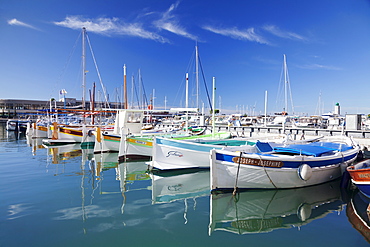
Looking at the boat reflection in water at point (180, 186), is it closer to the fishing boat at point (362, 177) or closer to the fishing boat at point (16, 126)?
the fishing boat at point (362, 177)

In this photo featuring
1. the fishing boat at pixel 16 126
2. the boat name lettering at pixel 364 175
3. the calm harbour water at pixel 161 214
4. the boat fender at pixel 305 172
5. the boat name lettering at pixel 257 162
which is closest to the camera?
the calm harbour water at pixel 161 214

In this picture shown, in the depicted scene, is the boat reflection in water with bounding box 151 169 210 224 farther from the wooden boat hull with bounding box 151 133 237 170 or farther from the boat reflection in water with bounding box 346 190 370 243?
the boat reflection in water with bounding box 346 190 370 243

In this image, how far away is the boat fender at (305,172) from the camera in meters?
8.41

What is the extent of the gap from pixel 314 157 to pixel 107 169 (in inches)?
414

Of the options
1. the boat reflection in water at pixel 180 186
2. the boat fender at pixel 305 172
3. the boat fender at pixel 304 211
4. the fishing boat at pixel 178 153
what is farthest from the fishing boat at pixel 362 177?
the fishing boat at pixel 178 153

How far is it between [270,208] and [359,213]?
8.51 feet

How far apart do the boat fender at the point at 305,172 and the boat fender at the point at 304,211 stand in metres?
1.05

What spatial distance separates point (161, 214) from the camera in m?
6.98

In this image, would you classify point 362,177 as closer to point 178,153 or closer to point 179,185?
point 179,185

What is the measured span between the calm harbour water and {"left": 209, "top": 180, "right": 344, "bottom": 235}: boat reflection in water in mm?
26

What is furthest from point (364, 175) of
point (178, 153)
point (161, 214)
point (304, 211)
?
point (178, 153)

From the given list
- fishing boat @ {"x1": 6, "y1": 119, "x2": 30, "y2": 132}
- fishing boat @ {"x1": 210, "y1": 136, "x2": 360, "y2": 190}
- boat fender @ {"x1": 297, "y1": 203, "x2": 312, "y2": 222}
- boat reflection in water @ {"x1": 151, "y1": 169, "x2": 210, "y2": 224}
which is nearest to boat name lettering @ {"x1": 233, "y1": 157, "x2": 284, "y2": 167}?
fishing boat @ {"x1": 210, "y1": 136, "x2": 360, "y2": 190}

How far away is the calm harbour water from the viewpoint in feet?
18.1

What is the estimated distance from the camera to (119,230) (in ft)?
19.2
